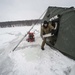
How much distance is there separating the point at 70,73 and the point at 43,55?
5.63 feet

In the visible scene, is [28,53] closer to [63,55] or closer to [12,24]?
[63,55]

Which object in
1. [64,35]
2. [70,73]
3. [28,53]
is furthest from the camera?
[28,53]

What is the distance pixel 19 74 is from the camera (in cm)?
372

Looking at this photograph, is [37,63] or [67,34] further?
[67,34]

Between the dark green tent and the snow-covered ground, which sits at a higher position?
the dark green tent

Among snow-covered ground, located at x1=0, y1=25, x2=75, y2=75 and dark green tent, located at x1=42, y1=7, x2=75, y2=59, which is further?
dark green tent, located at x1=42, y1=7, x2=75, y2=59

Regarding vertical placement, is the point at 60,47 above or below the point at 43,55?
above

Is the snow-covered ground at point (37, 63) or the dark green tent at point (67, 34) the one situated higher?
the dark green tent at point (67, 34)

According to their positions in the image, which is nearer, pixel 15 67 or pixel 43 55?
pixel 15 67

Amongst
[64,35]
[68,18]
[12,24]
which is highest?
[68,18]

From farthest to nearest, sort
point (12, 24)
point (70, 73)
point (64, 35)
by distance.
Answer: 1. point (12, 24)
2. point (64, 35)
3. point (70, 73)

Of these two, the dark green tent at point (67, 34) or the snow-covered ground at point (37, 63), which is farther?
the dark green tent at point (67, 34)

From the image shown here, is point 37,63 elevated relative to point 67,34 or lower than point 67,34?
lower

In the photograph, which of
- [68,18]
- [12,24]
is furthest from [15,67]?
A: [12,24]
